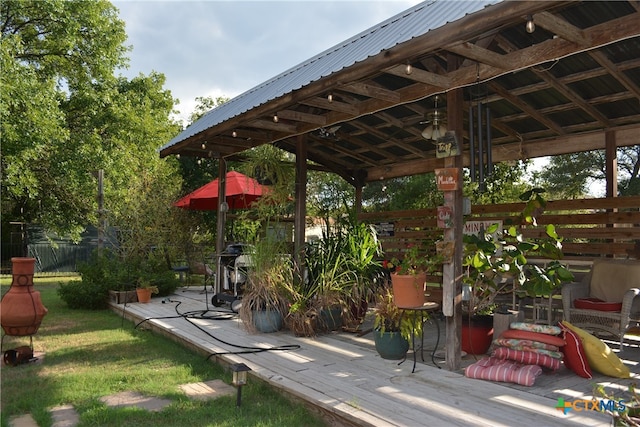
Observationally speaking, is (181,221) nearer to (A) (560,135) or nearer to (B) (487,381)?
(A) (560,135)

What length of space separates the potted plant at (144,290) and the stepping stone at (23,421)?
4394 mm

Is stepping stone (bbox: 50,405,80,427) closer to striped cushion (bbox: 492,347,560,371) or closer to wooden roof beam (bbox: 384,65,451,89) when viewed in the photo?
striped cushion (bbox: 492,347,560,371)

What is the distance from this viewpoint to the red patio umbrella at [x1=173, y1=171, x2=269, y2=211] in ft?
27.8

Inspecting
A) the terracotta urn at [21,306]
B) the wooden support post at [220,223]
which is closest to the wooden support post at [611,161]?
the wooden support post at [220,223]

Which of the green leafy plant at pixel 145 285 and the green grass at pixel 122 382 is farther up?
the green leafy plant at pixel 145 285

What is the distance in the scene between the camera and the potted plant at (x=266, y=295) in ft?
17.2

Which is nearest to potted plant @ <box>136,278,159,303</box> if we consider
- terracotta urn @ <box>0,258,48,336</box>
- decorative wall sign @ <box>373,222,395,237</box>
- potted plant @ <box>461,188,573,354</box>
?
terracotta urn @ <box>0,258,48,336</box>

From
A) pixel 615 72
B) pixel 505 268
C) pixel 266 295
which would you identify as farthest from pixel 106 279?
pixel 615 72

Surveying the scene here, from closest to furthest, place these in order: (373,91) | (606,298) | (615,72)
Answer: (373,91)
(615,72)
(606,298)

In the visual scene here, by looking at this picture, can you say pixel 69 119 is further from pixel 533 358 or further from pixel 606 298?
pixel 533 358

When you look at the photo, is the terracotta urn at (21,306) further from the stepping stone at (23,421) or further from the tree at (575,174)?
the tree at (575,174)

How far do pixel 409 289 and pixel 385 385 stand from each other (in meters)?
0.83

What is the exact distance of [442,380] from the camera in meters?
3.58

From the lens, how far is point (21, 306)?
15.7 ft
